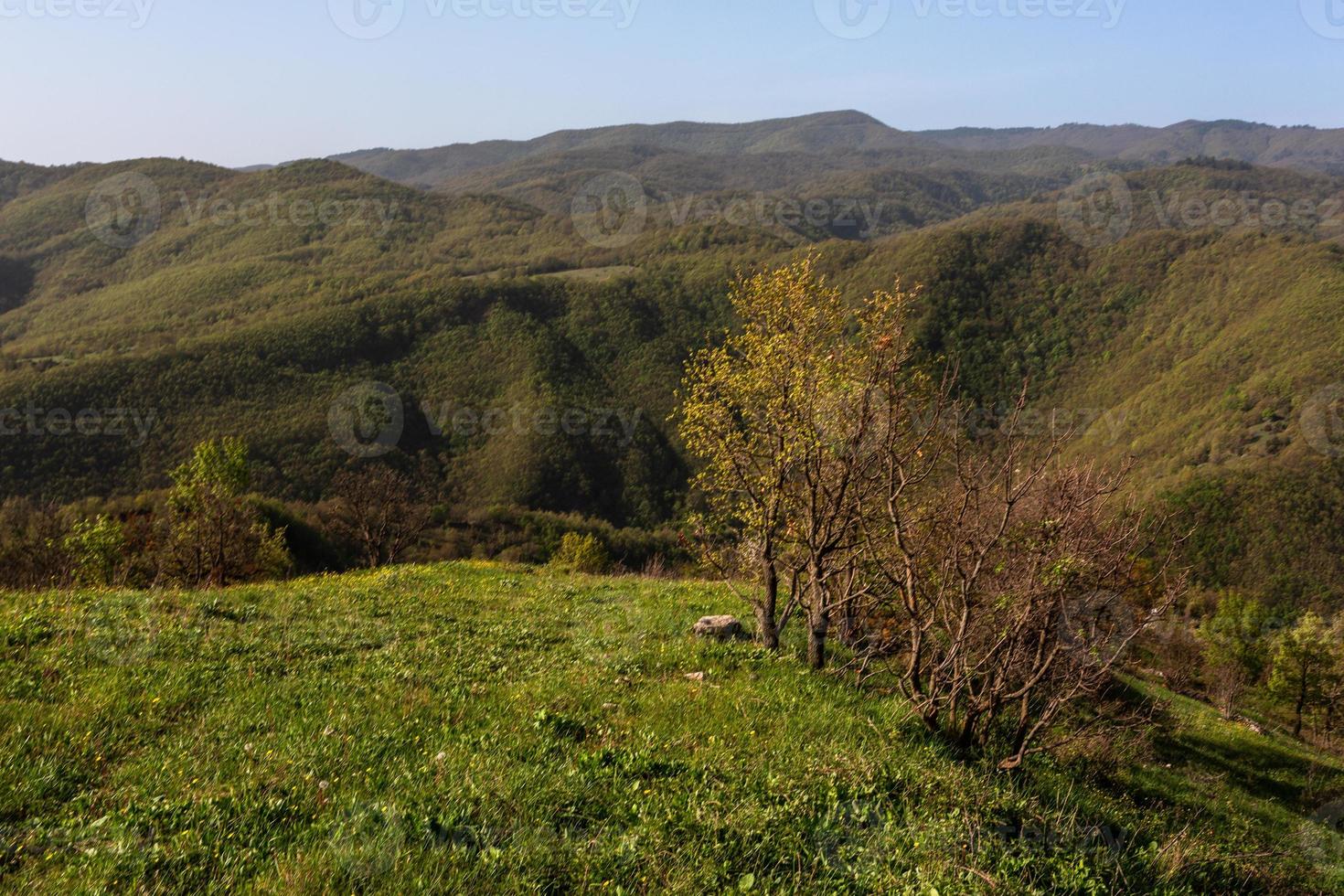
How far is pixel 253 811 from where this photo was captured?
5.27m

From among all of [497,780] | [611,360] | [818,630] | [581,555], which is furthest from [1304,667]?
[611,360]

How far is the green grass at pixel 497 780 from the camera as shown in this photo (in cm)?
495

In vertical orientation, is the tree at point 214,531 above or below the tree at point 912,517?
below

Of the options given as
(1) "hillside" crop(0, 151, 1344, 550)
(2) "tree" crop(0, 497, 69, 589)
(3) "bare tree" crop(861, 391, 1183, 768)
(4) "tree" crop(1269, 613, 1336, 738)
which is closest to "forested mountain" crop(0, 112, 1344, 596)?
(1) "hillside" crop(0, 151, 1344, 550)

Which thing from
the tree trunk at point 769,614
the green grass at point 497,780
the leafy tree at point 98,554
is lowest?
the leafy tree at point 98,554

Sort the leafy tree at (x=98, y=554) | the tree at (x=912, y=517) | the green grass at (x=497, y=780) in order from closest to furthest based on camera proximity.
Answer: the green grass at (x=497, y=780)
the tree at (x=912, y=517)
the leafy tree at (x=98, y=554)

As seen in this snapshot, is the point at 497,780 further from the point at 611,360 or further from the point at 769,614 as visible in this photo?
the point at 611,360

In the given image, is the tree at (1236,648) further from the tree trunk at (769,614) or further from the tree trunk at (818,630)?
the tree trunk at (818,630)

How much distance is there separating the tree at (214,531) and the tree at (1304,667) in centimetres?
5946

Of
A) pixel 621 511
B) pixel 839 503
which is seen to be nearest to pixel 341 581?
pixel 839 503

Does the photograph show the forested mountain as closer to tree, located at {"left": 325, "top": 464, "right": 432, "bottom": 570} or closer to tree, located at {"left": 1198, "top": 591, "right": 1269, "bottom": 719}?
tree, located at {"left": 1198, "top": 591, "right": 1269, "bottom": 719}

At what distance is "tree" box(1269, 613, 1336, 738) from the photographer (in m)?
46.8

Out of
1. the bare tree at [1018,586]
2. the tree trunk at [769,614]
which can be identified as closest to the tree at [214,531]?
the tree trunk at [769,614]

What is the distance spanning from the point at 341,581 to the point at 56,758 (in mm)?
10975
